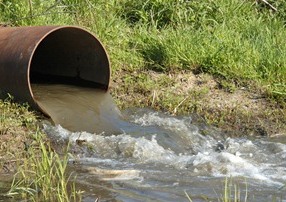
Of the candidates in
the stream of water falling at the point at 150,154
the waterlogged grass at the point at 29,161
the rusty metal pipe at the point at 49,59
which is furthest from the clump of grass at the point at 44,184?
the rusty metal pipe at the point at 49,59

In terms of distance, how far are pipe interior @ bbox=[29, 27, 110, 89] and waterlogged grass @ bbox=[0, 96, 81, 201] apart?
1188 millimetres

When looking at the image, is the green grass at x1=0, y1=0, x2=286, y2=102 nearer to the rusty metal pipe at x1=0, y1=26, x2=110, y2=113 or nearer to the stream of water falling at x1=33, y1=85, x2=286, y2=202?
the rusty metal pipe at x1=0, y1=26, x2=110, y2=113

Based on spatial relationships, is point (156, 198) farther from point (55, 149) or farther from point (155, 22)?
point (155, 22)

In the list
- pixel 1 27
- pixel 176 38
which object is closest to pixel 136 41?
pixel 176 38

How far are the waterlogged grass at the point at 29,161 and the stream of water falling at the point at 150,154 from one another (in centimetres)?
18

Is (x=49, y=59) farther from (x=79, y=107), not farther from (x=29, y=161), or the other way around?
(x=29, y=161)

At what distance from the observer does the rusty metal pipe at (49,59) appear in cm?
666

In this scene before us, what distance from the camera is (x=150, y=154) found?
6.04 m

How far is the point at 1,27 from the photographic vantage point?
762 centimetres

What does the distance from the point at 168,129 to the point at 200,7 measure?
2.83 metres

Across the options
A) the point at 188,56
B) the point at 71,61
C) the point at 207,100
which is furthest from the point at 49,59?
the point at 207,100

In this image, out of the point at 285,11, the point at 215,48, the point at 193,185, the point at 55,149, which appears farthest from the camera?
the point at 285,11

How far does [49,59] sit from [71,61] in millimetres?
344

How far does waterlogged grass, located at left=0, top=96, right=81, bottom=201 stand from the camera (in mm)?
4633
